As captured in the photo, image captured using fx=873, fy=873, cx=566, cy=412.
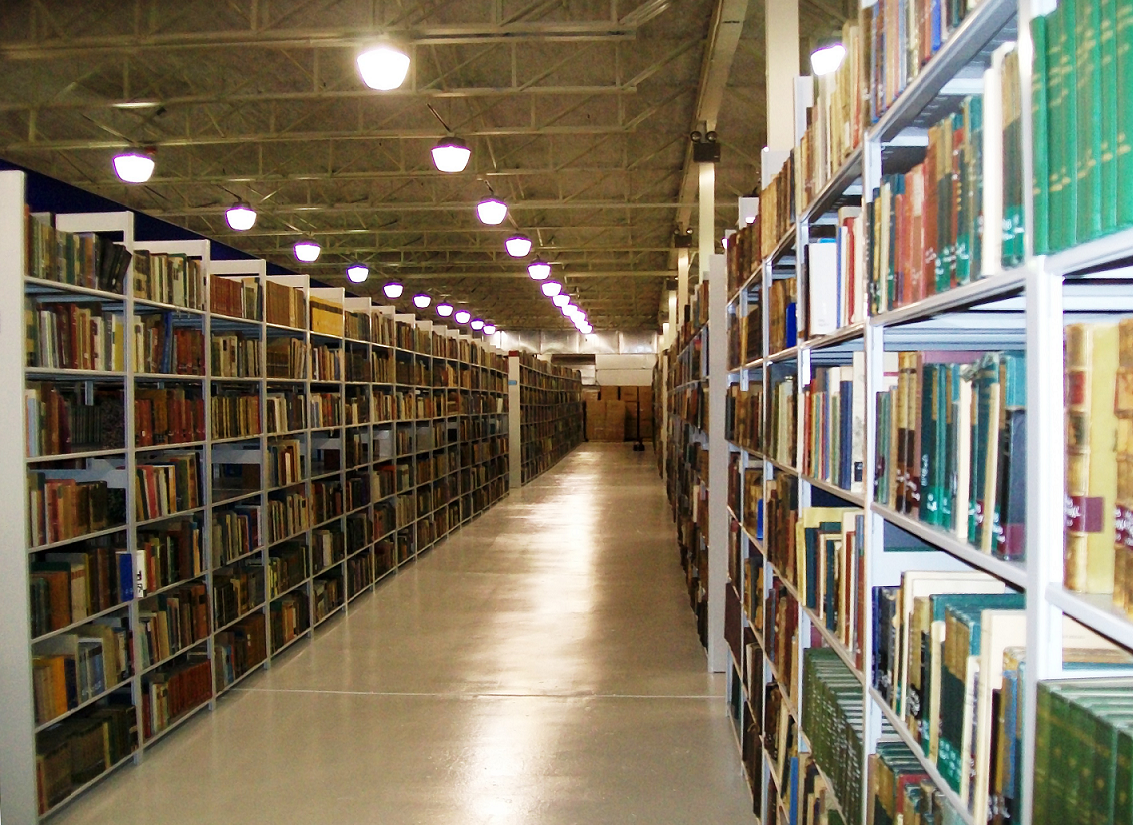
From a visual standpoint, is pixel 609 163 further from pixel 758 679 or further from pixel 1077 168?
pixel 1077 168

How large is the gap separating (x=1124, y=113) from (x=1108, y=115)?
25 mm

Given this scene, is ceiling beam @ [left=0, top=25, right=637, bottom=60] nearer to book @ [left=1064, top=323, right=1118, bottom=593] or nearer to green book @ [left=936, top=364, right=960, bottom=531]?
green book @ [left=936, top=364, right=960, bottom=531]

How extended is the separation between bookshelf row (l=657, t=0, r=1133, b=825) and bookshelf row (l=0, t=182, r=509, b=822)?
3016mm

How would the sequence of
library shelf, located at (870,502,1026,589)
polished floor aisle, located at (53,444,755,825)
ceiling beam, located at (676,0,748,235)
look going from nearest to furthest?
library shelf, located at (870,502,1026,589) < polished floor aisle, located at (53,444,755,825) < ceiling beam, located at (676,0,748,235)

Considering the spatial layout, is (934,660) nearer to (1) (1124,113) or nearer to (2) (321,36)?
(1) (1124,113)

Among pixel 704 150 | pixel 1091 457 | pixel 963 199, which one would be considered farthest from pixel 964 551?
pixel 704 150

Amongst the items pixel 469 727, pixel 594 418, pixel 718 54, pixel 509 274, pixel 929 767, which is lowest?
pixel 469 727

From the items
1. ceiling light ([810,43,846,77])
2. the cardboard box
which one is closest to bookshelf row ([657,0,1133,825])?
ceiling light ([810,43,846,77])

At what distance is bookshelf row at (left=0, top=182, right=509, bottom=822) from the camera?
3664mm

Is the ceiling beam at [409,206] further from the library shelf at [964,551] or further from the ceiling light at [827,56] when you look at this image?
the library shelf at [964,551]

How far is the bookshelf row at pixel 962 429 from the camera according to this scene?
1.07m

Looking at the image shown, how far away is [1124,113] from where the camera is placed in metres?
0.97

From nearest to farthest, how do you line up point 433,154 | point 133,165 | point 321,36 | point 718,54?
point 321,36, point 433,154, point 718,54, point 133,165

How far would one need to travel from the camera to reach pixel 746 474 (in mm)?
4078
